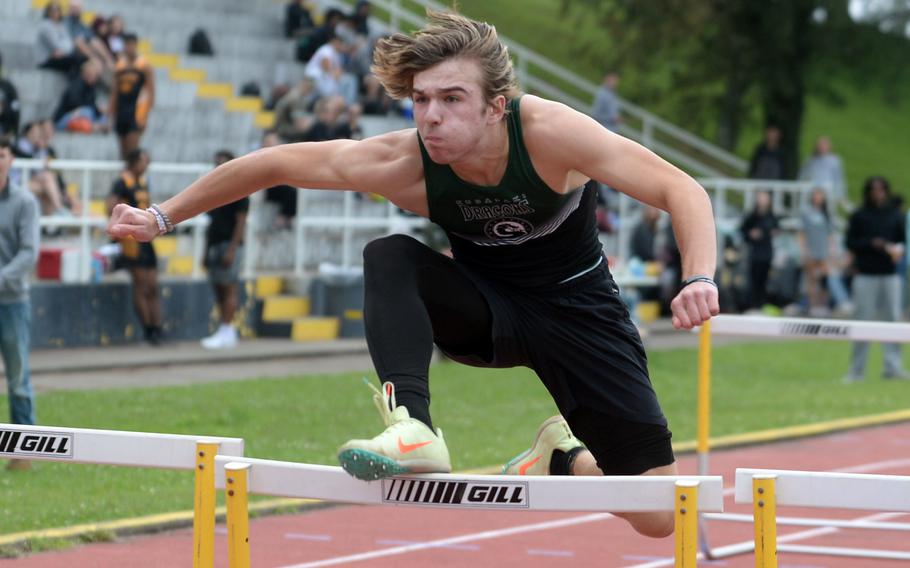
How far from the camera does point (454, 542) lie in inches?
325

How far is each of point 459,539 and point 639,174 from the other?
4.26 m

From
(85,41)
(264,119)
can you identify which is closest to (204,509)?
(85,41)

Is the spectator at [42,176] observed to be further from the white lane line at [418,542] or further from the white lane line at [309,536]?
the white lane line at [418,542]

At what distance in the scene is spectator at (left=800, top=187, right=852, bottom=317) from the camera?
77.2 ft

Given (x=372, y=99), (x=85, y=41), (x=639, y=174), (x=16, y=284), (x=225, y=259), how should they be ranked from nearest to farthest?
(x=639, y=174), (x=16, y=284), (x=225, y=259), (x=85, y=41), (x=372, y=99)

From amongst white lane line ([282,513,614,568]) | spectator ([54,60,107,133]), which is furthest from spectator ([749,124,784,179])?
white lane line ([282,513,614,568])

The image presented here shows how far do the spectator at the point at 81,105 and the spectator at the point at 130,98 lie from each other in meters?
0.24

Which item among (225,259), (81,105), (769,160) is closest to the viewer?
(225,259)

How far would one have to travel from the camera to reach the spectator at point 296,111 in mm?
19125

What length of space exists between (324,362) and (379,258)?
11680 mm

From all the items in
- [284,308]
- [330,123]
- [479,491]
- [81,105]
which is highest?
[81,105]

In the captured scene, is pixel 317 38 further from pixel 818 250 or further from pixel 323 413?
pixel 323 413

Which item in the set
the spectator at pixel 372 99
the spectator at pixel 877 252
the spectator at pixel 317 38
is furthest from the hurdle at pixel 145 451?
the spectator at pixel 317 38

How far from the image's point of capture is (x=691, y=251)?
4.22 m
